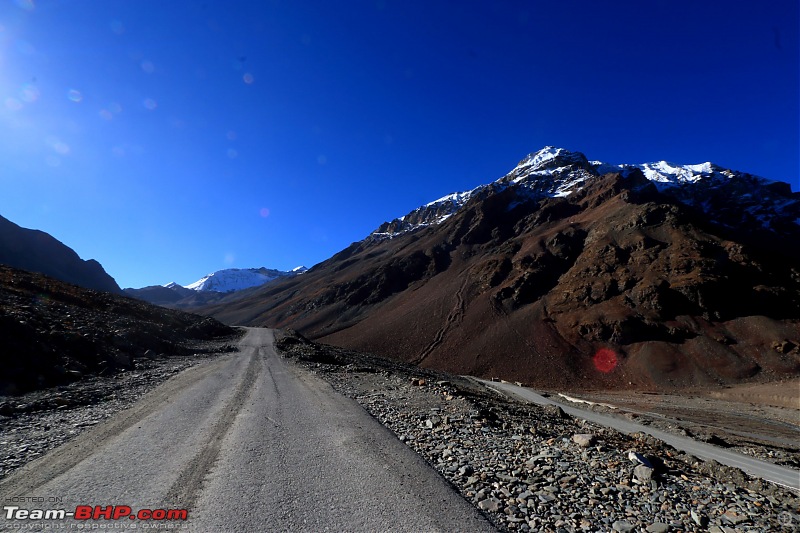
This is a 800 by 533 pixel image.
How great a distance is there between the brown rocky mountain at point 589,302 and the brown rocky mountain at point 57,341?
48.8m

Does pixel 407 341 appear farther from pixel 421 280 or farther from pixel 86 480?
pixel 86 480

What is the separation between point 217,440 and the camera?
28.7ft

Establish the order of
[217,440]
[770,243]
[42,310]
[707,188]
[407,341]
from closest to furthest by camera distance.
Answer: [217,440]
[42,310]
[407,341]
[770,243]
[707,188]

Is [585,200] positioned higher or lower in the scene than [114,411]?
higher

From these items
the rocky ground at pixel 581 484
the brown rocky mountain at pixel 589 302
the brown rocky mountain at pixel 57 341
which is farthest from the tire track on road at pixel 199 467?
the brown rocky mountain at pixel 589 302

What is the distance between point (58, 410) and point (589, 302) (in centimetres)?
8051

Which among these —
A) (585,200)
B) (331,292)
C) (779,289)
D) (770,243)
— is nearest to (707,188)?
(770,243)

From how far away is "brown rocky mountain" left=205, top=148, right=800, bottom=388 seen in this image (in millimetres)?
58156

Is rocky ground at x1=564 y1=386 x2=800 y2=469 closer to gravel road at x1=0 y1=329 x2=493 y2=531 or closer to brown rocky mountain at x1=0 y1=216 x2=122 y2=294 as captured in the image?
gravel road at x1=0 y1=329 x2=493 y2=531

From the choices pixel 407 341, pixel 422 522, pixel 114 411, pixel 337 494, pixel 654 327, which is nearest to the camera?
pixel 422 522

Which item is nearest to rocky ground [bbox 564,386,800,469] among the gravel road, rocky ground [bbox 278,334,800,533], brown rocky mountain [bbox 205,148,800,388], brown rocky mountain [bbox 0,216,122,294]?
brown rocky mountain [bbox 205,148,800,388]

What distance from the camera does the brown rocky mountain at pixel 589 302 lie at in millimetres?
58156

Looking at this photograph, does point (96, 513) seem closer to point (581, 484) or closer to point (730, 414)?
point (581, 484)

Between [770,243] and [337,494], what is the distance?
17614cm
